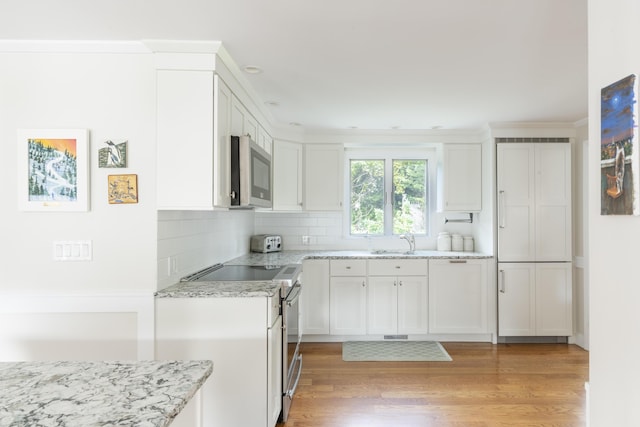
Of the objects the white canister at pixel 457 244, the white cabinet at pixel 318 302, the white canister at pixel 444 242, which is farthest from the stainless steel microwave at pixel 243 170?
the white canister at pixel 457 244

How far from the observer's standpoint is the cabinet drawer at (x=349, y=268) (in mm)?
3828

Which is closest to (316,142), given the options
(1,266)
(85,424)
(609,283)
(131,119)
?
(131,119)

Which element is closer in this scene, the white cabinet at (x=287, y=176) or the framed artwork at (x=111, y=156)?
the framed artwork at (x=111, y=156)

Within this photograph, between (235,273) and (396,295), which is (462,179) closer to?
(396,295)

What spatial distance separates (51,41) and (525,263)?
168 inches

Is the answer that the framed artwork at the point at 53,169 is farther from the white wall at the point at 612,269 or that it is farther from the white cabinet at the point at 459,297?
the white cabinet at the point at 459,297

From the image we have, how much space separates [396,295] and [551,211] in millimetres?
1810

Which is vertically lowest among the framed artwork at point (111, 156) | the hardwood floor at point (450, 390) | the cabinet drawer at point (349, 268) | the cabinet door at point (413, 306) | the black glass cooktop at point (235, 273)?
the hardwood floor at point (450, 390)

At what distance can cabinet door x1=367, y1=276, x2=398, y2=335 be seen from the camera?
383 cm

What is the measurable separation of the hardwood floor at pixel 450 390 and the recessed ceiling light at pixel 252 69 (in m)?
2.28

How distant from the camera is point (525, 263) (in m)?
3.78

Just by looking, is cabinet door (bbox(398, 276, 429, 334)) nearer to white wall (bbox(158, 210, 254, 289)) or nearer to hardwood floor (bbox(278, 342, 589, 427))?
hardwood floor (bbox(278, 342, 589, 427))

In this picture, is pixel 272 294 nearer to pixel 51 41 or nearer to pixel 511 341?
pixel 51 41

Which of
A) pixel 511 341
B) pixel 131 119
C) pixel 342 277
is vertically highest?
pixel 131 119
